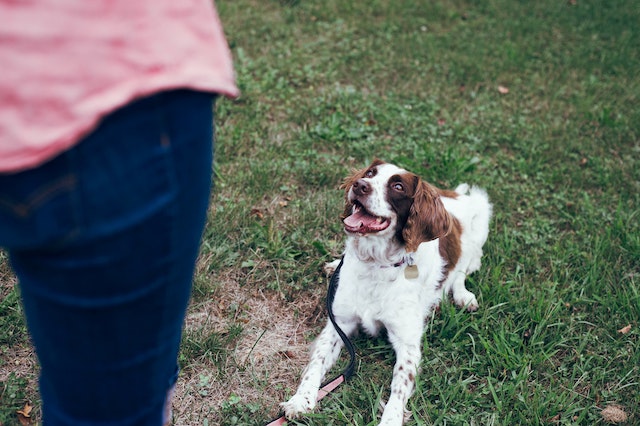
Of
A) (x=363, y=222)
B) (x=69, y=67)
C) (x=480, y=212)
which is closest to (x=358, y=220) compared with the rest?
(x=363, y=222)

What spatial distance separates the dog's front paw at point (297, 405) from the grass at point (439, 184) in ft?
0.20

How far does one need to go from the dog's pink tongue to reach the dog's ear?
19 centimetres

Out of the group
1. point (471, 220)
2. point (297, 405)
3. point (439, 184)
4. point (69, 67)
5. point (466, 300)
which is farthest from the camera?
point (439, 184)

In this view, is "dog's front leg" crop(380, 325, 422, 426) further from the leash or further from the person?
the person

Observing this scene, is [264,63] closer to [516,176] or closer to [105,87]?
[516,176]

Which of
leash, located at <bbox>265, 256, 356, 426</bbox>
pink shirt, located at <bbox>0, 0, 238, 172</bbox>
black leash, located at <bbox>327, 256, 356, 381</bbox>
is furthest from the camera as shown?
black leash, located at <bbox>327, 256, 356, 381</bbox>

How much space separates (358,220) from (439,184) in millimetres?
1480

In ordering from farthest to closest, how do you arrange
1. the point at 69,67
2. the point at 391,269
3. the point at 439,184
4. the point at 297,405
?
1. the point at 439,184
2. the point at 391,269
3. the point at 297,405
4. the point at 69,67

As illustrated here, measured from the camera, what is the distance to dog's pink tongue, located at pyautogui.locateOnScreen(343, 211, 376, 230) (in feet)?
9.92

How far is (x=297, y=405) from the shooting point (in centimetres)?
268

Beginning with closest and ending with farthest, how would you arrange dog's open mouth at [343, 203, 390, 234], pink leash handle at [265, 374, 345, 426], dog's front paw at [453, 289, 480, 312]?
pink leash handle at [265, 374, 345, 426] < dog's open mouth at [343, 203, 390, 234] < dog's front paw at [453, 289, 480, 312]

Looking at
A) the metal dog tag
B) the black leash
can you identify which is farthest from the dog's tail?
the black leash

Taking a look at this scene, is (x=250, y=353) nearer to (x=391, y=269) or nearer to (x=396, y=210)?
(x=391, y=269)

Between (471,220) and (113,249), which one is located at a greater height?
(113,249)
